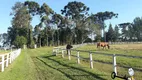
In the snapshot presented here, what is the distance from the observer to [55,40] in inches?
4203

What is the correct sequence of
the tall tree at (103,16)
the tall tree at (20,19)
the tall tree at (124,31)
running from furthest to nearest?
1. the tall tree at (124,31)
2. the tall tree at (103,16)
3. the tall tree at (20,19)

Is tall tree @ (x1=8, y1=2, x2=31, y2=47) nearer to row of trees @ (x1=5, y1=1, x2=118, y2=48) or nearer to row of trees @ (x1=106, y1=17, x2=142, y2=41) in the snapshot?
row of trees @ (x1=5, y1=1, x2=118, y2=48)

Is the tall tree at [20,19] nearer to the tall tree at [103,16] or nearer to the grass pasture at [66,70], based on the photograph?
the tall tree at [103,16]

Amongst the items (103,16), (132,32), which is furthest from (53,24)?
(132,32)

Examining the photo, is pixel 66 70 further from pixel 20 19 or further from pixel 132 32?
pixel 132 32

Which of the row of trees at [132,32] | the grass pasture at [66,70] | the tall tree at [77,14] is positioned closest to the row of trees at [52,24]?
the tall tree at [77,14]

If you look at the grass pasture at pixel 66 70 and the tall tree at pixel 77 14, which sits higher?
the tall tree at pixel 77 14

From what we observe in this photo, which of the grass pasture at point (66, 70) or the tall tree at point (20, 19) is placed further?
the tall tree at point (20, 19)

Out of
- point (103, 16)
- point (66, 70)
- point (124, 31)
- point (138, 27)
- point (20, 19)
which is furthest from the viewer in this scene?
point (124, 31)

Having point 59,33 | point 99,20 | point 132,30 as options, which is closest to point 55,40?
point 59,33

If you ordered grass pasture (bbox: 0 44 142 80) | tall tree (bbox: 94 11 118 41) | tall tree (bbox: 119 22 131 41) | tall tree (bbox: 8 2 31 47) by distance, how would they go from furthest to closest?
tall tree (bbox: 119 22 131 41) < tall tree (bbox: 94 11 118 41) < tall tree (bbox: 8 2 31 47) < grass pasture (bbox: 0 44 142 80)

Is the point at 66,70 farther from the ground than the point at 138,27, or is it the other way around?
the point at 138,27

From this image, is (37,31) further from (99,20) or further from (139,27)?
(139,27)

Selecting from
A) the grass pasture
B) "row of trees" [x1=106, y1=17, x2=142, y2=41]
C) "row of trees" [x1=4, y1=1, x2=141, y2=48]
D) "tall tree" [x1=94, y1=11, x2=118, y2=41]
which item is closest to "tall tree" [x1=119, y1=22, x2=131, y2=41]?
"row of trees" [x1=106, y1=17, x2=142, y2=41]
